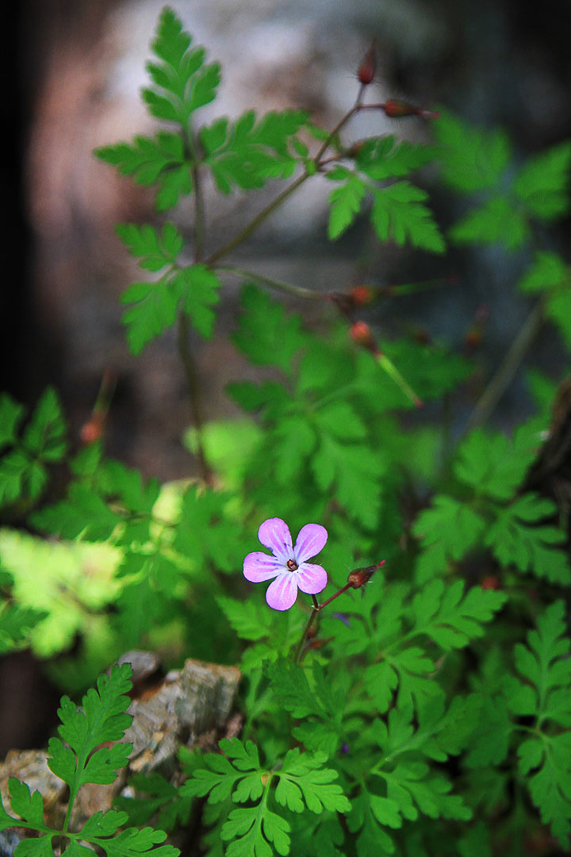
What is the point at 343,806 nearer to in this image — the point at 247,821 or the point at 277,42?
the point at 247,821

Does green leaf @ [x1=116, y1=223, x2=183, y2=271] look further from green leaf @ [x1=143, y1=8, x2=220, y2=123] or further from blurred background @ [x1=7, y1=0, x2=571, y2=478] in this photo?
blurred background @ [x1=7, y1=0, x2=571, y2=478]

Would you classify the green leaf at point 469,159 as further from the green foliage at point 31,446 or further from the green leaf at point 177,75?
the green foliage at point 31,446

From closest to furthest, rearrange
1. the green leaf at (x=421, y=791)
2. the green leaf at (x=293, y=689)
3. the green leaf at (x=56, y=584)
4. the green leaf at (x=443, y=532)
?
the green leaf at (x=293, y=689) → the green leaf at (x=421, y=791) → the green leaf at (x=443, y=532) → the green leaf at (x=56, y=584)

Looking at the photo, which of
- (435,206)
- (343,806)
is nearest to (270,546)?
(343,806)

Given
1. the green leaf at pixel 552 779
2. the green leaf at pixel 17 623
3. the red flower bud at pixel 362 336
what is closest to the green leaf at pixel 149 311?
the red flower bud at pixel 362 336

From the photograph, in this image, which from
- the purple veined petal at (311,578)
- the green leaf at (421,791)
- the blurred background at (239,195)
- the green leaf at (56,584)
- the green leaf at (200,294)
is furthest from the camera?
the blurred background at (239,195)

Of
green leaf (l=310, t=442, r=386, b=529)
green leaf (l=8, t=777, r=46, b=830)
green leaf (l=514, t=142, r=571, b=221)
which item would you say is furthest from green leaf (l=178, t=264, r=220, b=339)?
green leaf (l=514, t=142, r=571, b=221)
